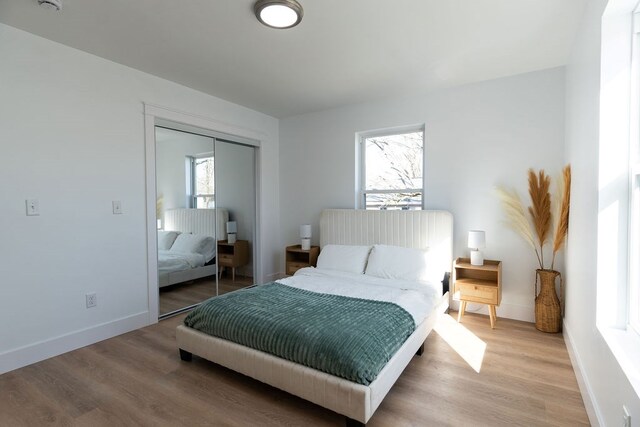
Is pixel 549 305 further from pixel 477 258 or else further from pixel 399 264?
pixel 399 264

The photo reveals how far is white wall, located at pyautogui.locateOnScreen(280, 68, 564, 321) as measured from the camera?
10.2ft

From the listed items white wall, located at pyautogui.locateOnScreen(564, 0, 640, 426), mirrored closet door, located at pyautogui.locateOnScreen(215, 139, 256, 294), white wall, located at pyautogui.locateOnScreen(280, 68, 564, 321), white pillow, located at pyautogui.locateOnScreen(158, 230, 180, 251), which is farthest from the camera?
mirrored closet door, located at pyautogui.locateOnScreen(215, 139, 256, 294)

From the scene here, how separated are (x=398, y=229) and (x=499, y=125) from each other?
1.56m

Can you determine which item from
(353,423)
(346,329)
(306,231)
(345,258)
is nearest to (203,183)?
(306,231)

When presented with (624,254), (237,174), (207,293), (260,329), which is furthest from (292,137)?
(624,254)

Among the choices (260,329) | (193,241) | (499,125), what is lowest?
(260,329)

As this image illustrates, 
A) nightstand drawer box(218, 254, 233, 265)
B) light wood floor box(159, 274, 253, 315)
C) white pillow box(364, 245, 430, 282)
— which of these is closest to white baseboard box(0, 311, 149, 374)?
light wood floor box(159, 274, 253, 315)

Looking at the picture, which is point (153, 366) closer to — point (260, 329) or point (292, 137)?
point (260, 329)

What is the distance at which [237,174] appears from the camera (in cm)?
433

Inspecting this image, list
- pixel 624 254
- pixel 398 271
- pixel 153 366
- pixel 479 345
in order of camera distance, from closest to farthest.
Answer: pixel 624 254
pixel 153 366
pixel 479 345
pixel 398 271

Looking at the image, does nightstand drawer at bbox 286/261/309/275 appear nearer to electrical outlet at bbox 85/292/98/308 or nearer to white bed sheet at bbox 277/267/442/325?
white bed sheet at bbox 277/267/442/325

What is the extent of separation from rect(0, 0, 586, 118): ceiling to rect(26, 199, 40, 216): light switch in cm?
131

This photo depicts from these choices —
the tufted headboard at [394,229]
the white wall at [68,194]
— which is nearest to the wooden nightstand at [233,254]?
the white wall at [68,194]

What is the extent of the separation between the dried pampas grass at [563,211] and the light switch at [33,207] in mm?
4380
